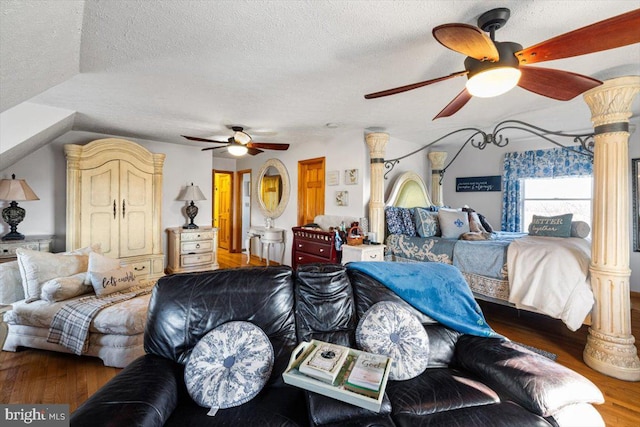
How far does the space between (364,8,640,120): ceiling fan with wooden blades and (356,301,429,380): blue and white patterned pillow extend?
138cm

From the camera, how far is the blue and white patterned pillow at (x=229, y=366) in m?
1.27

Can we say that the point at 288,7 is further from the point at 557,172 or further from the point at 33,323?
the point at 557,172

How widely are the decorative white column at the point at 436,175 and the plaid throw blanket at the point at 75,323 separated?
5.04 m

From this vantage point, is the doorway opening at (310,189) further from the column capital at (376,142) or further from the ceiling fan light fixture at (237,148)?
the ceiling fan light fixture at (237,148)

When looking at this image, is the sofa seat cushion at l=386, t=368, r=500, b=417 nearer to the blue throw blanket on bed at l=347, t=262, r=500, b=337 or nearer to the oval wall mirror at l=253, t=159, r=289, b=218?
the blue throw blanket on bed at l=347, t=262, r=500, b=337

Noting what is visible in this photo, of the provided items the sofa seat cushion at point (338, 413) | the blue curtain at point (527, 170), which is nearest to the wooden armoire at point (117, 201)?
the sofa seat cushion at point (338, 413)

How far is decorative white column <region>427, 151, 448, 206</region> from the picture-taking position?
17.4 feet

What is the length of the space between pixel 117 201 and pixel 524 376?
15.8 ft

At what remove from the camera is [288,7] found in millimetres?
1470

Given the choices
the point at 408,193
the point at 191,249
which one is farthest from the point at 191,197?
the point at 408,193

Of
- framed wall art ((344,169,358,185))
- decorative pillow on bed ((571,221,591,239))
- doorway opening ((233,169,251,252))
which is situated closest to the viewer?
decorative pillow on bed ((571,221,591,239))

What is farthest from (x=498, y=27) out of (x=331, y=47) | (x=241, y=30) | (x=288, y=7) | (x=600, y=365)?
(x=600, y=365)

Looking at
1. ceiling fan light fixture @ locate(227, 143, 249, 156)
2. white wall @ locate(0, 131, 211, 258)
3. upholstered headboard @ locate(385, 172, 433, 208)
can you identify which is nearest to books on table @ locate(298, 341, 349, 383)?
ceiling fan light fixture @ locate(227, 143, 249, 156)

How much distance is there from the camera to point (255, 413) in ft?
3.97
